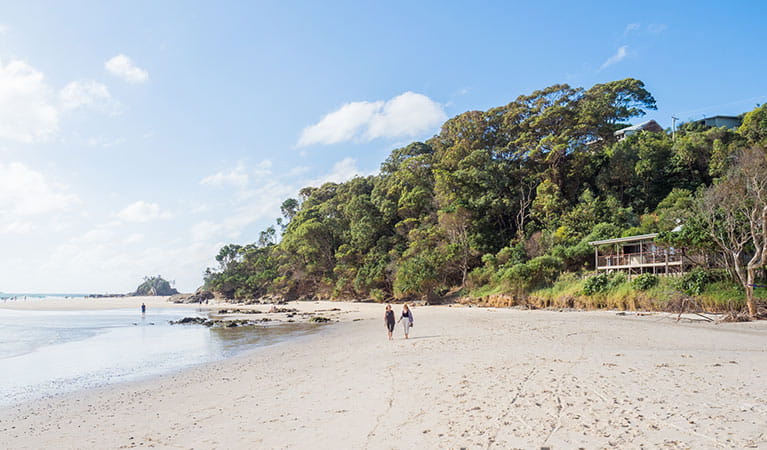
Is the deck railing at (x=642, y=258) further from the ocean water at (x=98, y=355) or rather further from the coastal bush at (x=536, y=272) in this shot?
the ocean water at (x=98, y=355)

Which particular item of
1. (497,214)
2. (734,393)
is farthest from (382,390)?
(497,214)

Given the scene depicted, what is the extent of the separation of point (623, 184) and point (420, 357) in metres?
31.6

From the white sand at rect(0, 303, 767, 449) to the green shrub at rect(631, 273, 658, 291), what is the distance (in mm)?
9264

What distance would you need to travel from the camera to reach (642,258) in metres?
23.6

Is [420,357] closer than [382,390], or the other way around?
[382,390]

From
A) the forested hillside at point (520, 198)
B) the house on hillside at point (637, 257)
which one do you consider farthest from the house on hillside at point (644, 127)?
the house on hillside at point (637, 257)

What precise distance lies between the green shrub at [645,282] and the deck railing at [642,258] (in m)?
1.31

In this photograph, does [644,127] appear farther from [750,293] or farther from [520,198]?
[750,293]

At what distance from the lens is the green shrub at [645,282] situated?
2180 cm

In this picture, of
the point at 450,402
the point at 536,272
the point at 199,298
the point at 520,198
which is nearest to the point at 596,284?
the point at 536,272

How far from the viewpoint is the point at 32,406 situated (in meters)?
8.73

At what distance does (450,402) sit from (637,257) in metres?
22.1

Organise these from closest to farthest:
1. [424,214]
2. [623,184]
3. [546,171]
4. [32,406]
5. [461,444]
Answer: [461,444]
[32,406]
[623,184]
[546,171]
[424,214]

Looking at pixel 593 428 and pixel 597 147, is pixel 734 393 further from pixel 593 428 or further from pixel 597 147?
pixel 597 147
